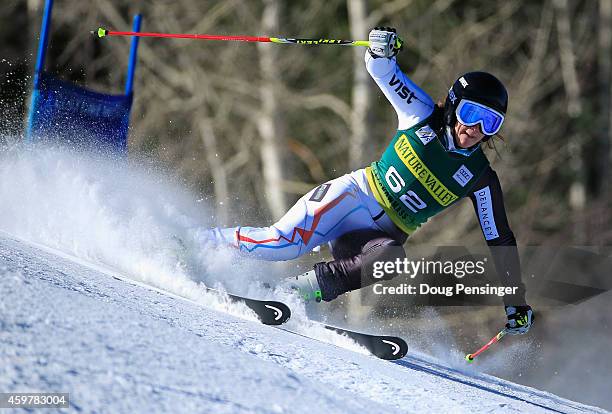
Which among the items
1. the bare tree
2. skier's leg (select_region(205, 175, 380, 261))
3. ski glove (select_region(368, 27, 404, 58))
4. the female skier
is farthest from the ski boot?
the bare tree

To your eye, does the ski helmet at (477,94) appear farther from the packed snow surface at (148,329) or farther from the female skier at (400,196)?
the packed snow surface at (148,329)

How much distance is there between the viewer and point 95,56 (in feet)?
68.4

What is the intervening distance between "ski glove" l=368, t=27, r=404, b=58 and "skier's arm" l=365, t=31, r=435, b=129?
45 mm

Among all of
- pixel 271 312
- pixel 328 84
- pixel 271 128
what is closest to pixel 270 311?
pixel 271 312

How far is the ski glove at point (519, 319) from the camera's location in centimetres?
477

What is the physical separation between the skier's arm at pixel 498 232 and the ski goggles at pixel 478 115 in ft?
1.04

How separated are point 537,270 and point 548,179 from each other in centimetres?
644

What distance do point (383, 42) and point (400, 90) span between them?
314 millimetres

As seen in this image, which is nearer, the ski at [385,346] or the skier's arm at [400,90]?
the ski at [385,346]

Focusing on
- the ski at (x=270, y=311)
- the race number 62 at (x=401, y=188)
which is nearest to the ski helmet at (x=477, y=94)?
the race number 62 at (x=401, y=188)

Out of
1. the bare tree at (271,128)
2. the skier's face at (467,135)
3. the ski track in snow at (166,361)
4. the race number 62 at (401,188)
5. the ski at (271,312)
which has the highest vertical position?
the bare tree at (271,128)

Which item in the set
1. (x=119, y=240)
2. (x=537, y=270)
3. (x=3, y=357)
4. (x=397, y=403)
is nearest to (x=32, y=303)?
(x=3, y=357)

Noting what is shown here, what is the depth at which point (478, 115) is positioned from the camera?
4555 mm

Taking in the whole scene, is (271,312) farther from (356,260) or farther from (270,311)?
(356,260)
